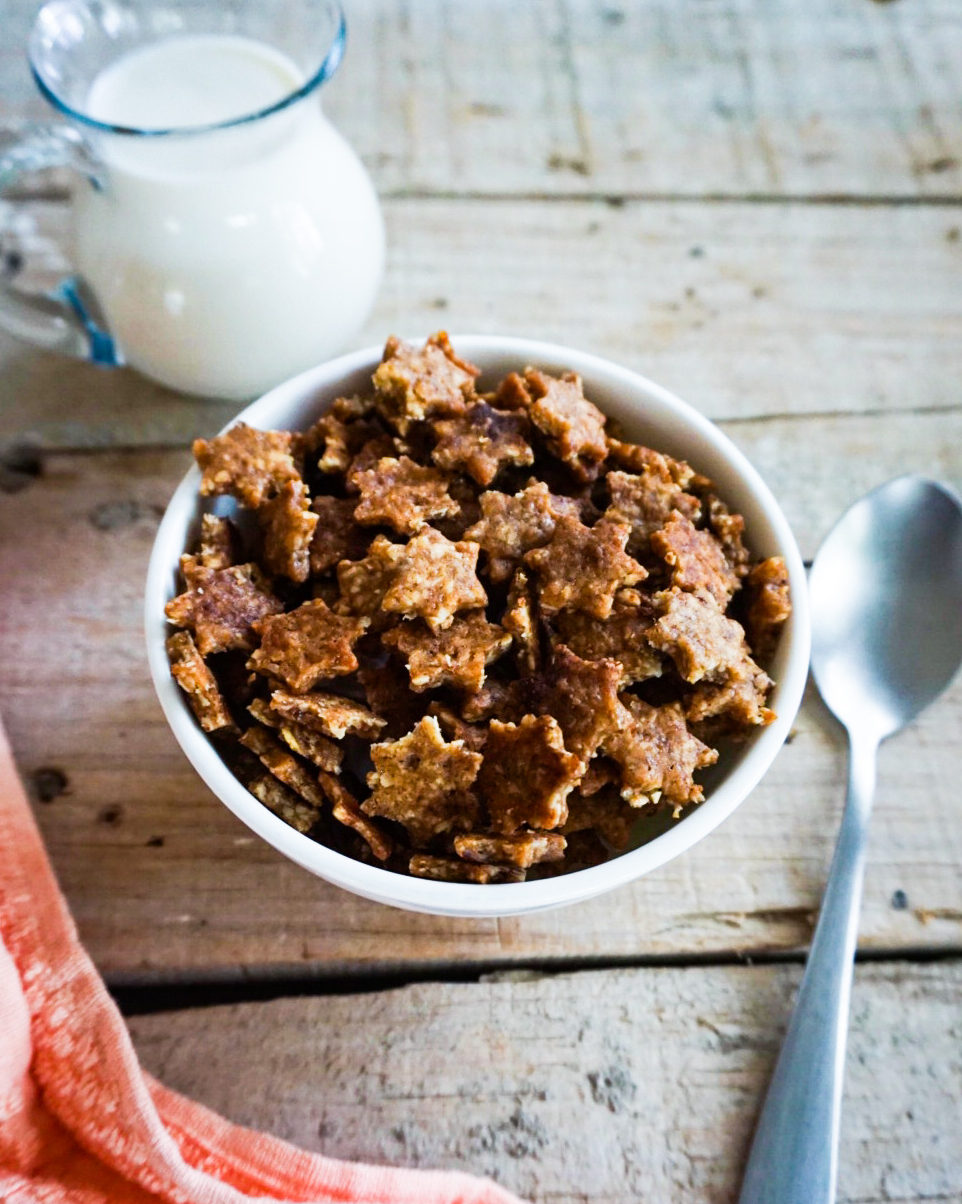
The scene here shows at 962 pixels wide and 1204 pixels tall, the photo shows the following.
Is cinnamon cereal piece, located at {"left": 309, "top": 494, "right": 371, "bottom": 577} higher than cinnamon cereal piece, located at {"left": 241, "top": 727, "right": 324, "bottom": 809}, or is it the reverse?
cinnamon cereal piece, located at {"left": 309, "top": 494, "right": 371, "bottom": 577}

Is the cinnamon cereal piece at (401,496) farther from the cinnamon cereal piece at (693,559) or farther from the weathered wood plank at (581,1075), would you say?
the weathered wood plank at (581,1075)

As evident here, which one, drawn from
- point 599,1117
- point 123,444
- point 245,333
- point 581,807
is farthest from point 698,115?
point 599,1117

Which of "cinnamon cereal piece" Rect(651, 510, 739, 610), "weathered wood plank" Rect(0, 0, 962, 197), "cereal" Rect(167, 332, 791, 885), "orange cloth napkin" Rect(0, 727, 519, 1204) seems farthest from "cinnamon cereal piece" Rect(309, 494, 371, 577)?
"weathered wood plank" Rect(0, 0, 962, 197)

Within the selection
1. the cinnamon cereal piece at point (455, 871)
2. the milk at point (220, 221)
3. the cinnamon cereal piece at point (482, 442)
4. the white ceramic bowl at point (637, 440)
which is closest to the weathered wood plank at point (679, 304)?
the milk at point (220, 221)

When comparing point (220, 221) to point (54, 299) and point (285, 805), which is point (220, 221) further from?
point (285, 805)

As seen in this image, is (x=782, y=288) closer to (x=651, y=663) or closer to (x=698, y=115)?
(x=698, y=115)

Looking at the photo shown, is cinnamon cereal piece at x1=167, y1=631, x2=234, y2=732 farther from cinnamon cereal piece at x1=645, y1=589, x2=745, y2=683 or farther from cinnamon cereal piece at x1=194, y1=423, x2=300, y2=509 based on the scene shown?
cinnamon cereal piece at x1=645, y1=589, x2=745, y2=683
